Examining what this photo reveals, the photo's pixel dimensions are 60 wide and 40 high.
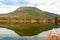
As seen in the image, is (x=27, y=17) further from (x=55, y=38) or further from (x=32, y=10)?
(x=55, y=38)

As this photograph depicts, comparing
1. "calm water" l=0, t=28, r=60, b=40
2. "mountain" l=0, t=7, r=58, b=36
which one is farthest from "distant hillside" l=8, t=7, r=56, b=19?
"calm water" l=0, t=28, r=60, b=40

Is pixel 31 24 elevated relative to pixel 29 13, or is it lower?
lower

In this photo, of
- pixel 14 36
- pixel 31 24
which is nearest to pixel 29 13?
pixel 31 24

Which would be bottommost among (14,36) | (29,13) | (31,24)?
(14,36)

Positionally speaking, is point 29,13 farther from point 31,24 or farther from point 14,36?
point 14,36

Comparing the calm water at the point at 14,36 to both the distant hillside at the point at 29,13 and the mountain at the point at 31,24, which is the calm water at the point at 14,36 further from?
the distant hillside at the point at 29,13

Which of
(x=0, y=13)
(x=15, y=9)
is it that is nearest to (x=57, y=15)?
(x=15, y=9)

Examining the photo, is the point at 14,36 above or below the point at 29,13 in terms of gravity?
below

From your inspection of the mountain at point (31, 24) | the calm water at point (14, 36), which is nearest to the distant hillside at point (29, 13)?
the mountain at point (31, 24)

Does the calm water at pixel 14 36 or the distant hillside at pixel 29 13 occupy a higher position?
the distant hillside at pixel 29 13

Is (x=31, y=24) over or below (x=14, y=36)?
over

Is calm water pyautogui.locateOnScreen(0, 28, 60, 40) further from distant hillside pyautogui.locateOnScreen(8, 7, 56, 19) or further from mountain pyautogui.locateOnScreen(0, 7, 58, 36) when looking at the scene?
distant hillside pyautogui.locateOnScreen(8, 7, 56, 19)
